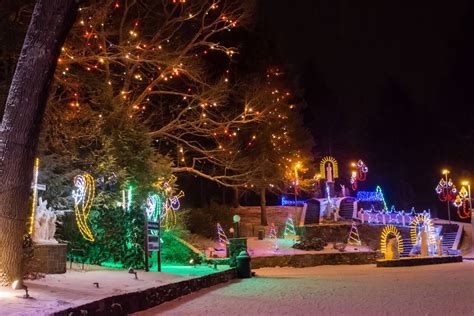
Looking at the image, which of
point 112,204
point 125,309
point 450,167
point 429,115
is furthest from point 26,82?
point 429,115

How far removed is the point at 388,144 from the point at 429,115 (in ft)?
19.3

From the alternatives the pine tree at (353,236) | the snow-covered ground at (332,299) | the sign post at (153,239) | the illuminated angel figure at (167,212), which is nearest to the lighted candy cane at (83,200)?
the sign post at (153,239)

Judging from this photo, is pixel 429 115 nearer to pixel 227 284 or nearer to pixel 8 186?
pixel 227 284

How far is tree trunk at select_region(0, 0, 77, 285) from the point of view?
798cm

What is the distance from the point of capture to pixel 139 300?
328 inches

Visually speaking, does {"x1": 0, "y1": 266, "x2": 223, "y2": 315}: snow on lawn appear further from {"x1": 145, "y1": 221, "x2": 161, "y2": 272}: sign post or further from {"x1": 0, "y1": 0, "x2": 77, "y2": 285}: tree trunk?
{"x1": 145, "y1": 221, "x2": 161, "y2": 272}: sign post

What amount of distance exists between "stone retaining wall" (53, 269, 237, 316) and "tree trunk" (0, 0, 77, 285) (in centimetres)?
173

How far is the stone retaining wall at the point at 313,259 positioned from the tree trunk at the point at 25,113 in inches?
619

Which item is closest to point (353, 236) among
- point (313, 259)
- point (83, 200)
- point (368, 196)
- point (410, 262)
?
point (313, 259)

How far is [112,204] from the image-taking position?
15.0 meters

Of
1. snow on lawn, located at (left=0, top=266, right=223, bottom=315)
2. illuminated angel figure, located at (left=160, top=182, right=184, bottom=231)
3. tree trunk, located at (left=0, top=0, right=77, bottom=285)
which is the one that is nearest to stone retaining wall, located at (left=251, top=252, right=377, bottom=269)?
illuminated angel figure, located at (left=160, top=182, right=184, bottom=231)

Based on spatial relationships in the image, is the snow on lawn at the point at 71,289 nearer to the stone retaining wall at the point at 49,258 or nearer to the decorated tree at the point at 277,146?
the stone retaining wall at the point at 49,258

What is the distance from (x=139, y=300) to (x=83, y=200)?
6.41m

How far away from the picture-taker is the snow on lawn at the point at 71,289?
21.1 ft
